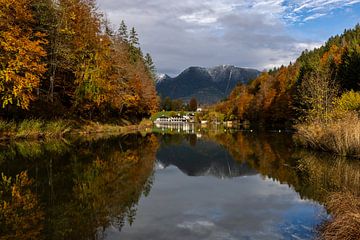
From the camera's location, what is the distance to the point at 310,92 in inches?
1305

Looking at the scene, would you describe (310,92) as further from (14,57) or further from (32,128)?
(14,57)

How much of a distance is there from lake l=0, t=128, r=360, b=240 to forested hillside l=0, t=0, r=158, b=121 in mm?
8365

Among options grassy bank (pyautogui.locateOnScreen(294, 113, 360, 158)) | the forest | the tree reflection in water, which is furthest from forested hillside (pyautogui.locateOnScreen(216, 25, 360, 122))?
the tree reflection in water

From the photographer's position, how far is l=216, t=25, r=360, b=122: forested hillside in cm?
3055

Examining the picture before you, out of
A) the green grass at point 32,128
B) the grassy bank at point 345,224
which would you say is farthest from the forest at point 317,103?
the green grass at point 32,128

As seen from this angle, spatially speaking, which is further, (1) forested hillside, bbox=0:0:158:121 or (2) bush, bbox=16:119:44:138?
(2) bush, bbox=16:119:44:138

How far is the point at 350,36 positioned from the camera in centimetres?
13788

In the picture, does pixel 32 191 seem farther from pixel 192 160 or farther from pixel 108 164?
pixel 192 160

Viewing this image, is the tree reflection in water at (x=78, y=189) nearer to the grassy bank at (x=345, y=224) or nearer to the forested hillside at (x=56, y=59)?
the grassy bank at (x=345, y=224)

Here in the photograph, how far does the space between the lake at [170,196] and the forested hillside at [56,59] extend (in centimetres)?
837

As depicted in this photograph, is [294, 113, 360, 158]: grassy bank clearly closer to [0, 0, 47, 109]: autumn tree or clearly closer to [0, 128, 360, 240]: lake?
[0, 128, 360, 240]: lake

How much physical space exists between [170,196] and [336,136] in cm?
1328

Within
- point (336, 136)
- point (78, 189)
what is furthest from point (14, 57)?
point (336, 136)

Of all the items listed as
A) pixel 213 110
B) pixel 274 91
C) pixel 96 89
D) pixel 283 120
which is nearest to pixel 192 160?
pixel 96 89
